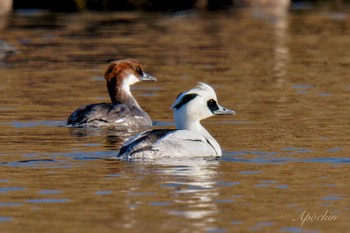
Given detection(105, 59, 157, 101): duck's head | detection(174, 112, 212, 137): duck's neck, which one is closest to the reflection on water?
detection(174, 112, 212, 137): duck's neck

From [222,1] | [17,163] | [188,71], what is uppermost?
[17,163]

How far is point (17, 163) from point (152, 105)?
8107 millimetres

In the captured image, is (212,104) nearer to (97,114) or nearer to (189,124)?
(189,124)

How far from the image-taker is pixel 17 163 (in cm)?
1556

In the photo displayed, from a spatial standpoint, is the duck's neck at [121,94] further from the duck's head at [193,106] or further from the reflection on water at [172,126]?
the duck's head at [193,106]

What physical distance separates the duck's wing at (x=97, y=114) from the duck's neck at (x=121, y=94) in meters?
1.14

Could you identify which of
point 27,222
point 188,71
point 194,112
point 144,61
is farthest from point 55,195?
point 144,61

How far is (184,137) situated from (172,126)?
4.48 meters

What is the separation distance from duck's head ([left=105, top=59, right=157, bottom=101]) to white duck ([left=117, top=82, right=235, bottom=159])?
204 inches

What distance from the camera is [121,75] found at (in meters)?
21.7

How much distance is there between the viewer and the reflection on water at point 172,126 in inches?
485

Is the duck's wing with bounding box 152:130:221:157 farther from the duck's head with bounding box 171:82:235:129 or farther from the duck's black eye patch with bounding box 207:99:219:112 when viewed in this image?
the duck's black eye patch with bounding box 207:99:219:112

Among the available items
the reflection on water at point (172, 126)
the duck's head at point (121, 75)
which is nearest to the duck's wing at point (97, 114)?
the reflection on water at point (172, 126)

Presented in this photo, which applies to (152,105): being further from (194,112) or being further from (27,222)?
(27,222)
